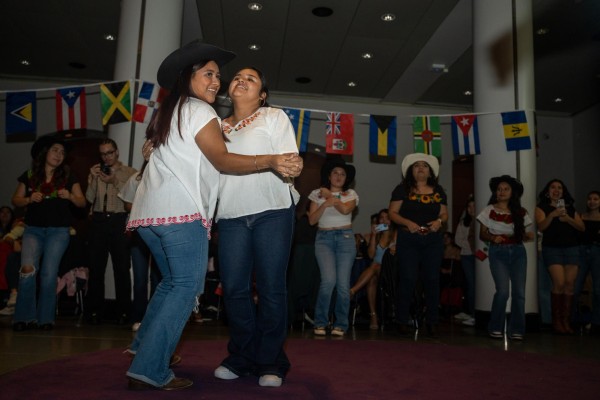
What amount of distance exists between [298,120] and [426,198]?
2.49 meters

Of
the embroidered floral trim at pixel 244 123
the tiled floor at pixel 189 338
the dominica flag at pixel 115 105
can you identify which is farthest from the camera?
the dominica flag at pixel 115 105

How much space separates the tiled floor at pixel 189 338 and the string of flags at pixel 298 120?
2176 mm

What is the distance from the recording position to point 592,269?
6.49 meters

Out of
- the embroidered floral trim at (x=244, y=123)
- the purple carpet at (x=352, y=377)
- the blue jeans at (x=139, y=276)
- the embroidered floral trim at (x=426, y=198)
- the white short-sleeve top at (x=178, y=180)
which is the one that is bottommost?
the purple carpet at (x=352, y=377)

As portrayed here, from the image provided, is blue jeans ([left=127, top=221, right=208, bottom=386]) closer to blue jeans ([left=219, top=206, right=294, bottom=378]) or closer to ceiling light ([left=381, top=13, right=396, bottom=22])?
blue jeans ([left=219, top=206, right=294, bottom=378])

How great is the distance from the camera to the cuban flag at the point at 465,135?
6652 mm

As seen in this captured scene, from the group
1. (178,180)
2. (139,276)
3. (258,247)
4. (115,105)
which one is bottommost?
(139,276)

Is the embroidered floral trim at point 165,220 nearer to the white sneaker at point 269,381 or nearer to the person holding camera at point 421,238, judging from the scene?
the white sneaker at point 269,381

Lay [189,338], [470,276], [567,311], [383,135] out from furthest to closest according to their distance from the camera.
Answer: [470,276] < [383,135] < [567,311] < [189,338]

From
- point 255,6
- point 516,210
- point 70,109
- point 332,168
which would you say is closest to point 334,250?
point 332,168

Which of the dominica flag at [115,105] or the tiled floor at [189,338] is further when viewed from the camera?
the dominica flag at [115,105]

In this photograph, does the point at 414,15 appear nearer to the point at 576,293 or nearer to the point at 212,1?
the point at 212,1

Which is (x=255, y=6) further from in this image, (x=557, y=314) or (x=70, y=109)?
(x=557, y=314)

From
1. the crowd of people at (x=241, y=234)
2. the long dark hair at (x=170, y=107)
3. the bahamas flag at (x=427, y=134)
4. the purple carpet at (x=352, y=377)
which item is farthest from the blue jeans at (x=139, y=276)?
the bahamas flag at (x=427, y=134)
